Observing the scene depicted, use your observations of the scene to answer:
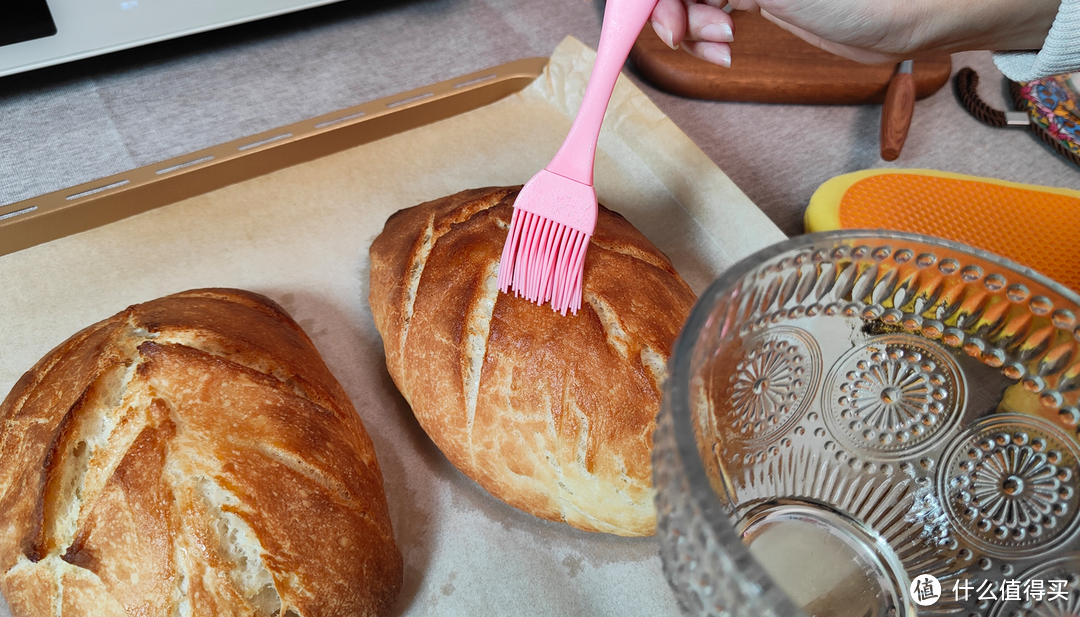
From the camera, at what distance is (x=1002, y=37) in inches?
38.4

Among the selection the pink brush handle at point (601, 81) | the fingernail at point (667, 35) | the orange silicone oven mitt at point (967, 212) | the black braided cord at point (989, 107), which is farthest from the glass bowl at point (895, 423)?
the black braided cord at point (989, 107)

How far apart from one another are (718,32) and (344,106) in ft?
2.29

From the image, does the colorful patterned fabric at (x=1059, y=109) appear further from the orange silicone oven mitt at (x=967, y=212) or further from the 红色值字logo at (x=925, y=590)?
the 红色值字logo at (x=925, y=590)

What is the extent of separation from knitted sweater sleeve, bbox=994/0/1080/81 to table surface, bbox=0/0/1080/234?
33 centimetres

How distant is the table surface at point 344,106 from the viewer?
125cm

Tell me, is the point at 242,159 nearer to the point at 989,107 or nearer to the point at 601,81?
the point at 601,81

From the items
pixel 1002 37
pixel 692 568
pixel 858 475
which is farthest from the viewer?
pixel 1002 37

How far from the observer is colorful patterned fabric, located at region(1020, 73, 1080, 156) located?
1.32 meters

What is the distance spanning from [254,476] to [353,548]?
0.12 m

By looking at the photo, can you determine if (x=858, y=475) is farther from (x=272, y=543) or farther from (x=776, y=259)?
(x=272, y=543)

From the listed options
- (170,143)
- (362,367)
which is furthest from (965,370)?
(170,143)

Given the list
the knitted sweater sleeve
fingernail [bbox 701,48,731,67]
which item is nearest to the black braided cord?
the knitted sweater sleeve

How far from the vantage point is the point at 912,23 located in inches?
37.0

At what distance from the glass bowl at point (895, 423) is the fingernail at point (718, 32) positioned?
0.59 meters
